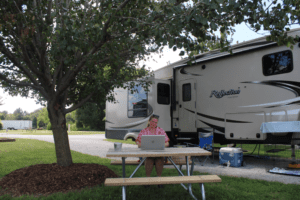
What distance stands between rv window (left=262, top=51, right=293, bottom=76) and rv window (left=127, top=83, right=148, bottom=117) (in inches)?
156

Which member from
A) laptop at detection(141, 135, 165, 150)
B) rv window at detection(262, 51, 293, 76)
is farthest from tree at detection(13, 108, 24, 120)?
laptop at detection(141, 135, 165, 150)

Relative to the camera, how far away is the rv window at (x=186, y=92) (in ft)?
27.5

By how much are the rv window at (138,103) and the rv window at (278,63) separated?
3969mm

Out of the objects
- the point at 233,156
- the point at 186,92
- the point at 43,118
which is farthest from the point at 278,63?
the point at 43,118

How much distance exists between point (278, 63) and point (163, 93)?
3.72 m

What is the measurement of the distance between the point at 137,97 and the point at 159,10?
19.5ft

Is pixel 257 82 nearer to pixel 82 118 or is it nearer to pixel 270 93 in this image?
pixel 270 93

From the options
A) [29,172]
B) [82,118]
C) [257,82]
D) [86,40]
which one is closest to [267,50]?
[257,82]

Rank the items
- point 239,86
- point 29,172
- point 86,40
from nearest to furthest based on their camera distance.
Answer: point 86,40 < point 29,172 < point 239,86

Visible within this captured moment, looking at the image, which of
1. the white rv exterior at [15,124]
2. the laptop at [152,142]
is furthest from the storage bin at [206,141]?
the white rv exterior at [15,124]

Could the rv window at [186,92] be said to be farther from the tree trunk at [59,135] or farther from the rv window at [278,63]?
the tree trunk at [59,135]

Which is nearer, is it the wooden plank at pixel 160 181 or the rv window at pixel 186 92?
the wooden plank at pixel 160 181

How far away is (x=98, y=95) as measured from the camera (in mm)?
5898

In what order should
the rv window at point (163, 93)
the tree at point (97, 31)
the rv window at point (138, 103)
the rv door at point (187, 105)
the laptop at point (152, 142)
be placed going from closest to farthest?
the tree at point (97, 31) → the laptop at point (152, 142) → the rv door at point (187, 105) → the rv window at point (163, 93) → the rv window at point (138, 103)
